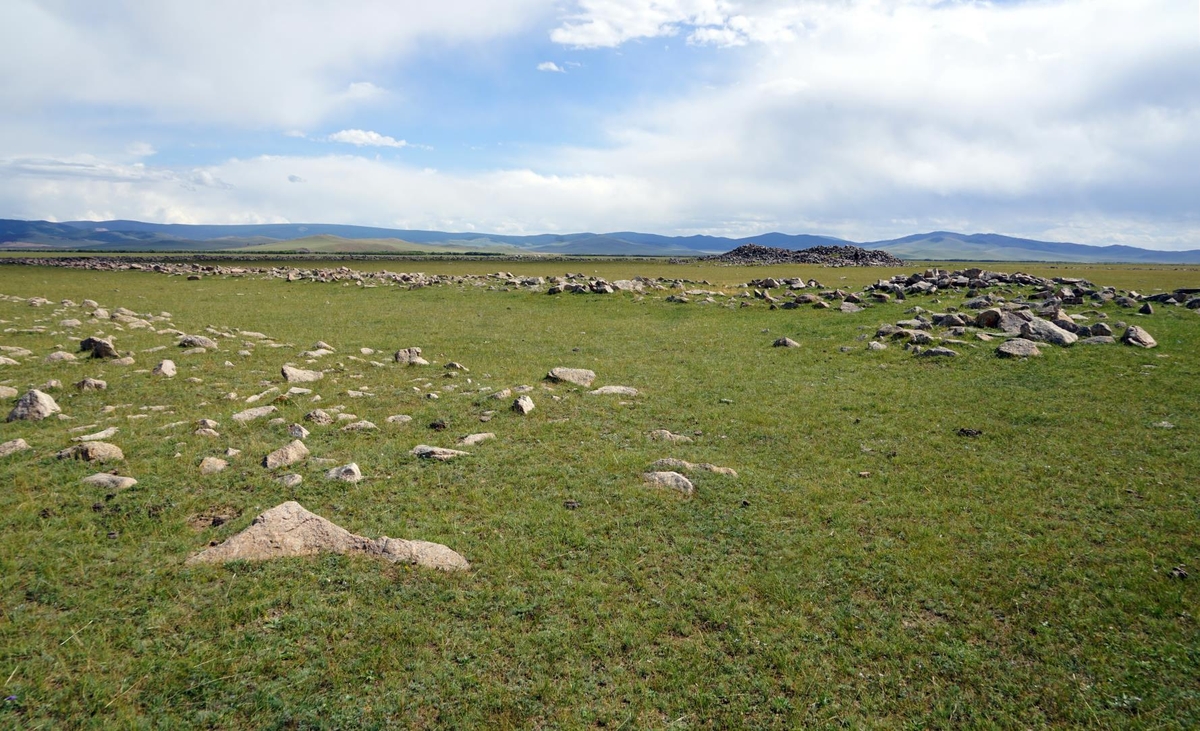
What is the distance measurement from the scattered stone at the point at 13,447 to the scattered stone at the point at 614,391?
470 inches

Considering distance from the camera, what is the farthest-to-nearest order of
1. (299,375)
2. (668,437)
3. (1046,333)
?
(1046,333) < (299,375) < (668,437)

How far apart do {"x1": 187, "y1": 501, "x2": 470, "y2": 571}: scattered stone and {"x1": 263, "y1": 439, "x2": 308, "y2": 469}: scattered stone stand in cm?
249

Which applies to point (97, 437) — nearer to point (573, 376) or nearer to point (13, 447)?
point (13, 447)

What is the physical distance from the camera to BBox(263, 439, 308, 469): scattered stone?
10.4 m

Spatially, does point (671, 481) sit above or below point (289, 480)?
below

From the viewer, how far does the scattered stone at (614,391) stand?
15906mm

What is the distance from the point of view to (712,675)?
5973mm

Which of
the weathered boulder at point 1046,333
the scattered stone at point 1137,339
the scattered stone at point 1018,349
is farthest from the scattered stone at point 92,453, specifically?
the scattered stone at point 1137,339

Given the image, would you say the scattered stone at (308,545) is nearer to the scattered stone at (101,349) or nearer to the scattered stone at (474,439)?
the scattered stone at (474,439)

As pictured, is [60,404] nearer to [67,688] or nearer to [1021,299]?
[67,688]

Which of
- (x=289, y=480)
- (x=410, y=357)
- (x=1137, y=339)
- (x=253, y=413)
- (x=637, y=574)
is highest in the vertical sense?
(x=1137, y=339)

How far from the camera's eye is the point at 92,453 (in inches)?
397

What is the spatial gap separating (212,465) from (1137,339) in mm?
28690

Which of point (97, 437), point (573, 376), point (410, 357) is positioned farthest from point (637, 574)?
A: point (410, 357)
